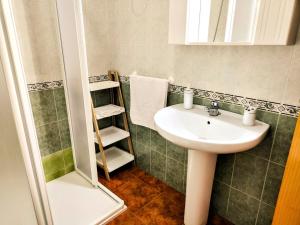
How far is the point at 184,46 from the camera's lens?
1.39 meters

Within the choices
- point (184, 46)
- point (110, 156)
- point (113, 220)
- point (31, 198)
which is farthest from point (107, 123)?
point (31, 198)

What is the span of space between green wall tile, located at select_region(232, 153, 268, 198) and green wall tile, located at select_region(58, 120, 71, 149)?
4.64ft

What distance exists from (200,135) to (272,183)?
49 centimetres

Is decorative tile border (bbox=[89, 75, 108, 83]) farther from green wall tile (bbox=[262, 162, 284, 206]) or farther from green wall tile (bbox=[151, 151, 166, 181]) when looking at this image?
green wall tile (bbox=[262, 162, 284, 206])

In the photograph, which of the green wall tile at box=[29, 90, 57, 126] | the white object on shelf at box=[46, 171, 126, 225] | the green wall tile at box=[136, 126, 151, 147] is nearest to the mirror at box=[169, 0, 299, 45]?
the green wall tile at box=[136, 126, 151, 147]

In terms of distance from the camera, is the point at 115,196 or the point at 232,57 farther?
the point at 115,196

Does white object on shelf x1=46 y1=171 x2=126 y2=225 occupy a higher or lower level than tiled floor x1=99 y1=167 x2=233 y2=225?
higher

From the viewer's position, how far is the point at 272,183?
1185 mm

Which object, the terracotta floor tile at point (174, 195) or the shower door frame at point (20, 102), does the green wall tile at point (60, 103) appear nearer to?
the shower door frame at point (20, 102)

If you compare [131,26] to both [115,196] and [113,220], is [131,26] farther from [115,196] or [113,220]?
[113,220]

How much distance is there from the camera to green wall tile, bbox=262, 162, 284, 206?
115 cm

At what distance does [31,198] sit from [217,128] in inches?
39.5

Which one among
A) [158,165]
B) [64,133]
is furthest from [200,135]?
[64,133]

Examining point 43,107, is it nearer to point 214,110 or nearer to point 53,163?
point 53,163
